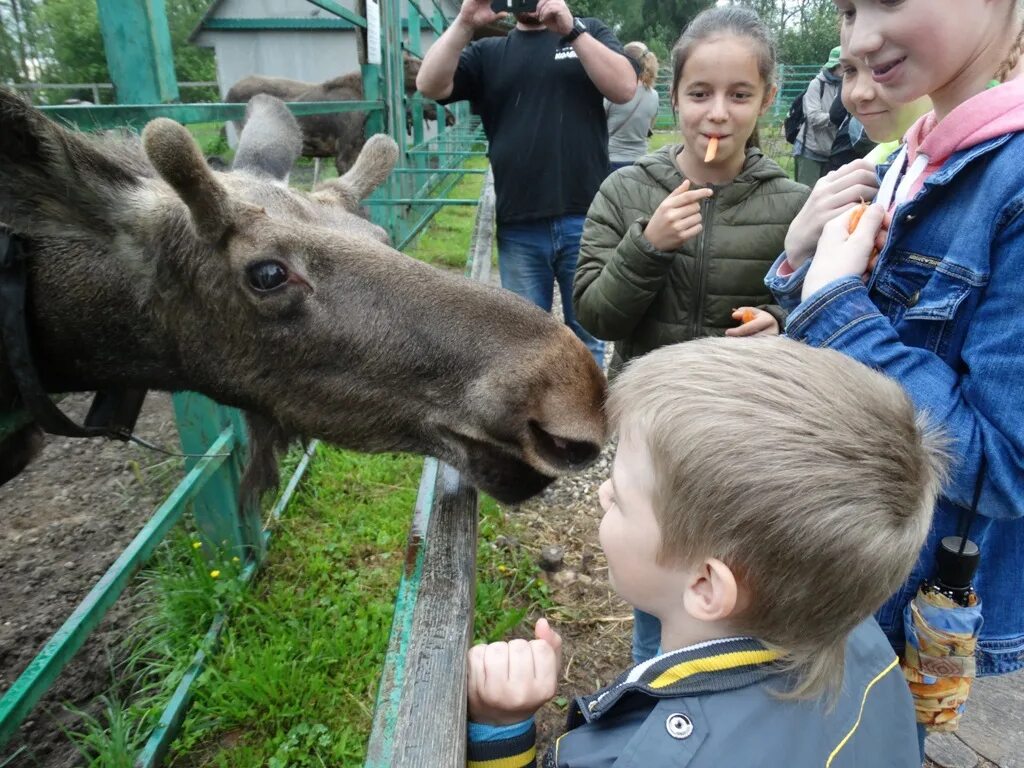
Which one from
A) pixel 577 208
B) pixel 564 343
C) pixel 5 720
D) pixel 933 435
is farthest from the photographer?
Result: pixel 577 208

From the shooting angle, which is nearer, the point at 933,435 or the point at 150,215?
the point at 933,435

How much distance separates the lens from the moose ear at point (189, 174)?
1.73 metres

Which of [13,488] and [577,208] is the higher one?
[577,208]

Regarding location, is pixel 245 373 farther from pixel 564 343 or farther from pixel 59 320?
pixel 564 343

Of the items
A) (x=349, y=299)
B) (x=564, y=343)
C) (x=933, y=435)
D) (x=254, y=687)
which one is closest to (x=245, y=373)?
(x=349, y=299)

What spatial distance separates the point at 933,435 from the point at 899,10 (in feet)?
2.60

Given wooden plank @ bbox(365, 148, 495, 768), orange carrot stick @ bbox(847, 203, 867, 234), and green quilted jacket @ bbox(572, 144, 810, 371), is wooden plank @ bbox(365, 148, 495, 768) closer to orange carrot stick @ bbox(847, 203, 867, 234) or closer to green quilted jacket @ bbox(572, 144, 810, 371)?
green quilted jacket @ bbox(572, 144, 810, 371)

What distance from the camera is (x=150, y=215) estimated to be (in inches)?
80.0

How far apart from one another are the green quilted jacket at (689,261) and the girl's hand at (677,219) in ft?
0.22

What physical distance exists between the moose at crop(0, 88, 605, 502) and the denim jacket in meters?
0.67

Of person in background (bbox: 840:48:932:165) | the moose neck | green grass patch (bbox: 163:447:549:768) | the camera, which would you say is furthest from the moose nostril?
the camera

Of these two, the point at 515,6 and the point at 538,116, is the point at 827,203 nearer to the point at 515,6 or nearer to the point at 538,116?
the point at 538,116

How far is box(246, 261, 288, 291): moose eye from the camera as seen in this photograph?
201 centimetres

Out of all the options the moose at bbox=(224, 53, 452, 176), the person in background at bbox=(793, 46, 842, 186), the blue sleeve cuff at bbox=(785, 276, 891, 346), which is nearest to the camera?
the blue sleeve cuff at bbox=(785, 276, 891, 346)
